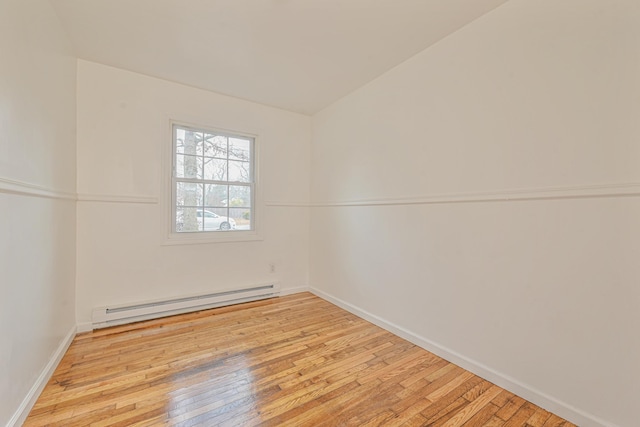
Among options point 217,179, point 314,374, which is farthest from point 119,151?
point 314,374

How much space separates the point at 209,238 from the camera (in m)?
3.08

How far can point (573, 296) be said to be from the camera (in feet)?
4.80

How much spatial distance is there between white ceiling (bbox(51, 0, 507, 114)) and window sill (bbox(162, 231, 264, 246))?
165 centimetres

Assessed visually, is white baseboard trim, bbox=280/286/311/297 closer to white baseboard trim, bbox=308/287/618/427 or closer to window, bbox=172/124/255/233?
window, bbox=172/124/255/233

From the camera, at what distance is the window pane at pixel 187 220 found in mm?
2973

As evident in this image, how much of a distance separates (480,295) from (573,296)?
50 centimetres

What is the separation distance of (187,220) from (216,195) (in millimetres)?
432

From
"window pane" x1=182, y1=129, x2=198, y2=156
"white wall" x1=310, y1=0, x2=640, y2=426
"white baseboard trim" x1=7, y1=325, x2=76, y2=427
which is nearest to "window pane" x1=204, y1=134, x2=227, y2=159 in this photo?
"window pane" x1=182, y1=129, x2=198, y2=156

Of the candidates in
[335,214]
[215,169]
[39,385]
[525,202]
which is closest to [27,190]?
[39,385]

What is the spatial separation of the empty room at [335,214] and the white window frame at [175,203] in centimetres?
3

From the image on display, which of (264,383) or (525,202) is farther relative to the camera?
(264,383)

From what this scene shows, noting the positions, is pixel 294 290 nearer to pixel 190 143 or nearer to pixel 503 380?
pixel 190 143

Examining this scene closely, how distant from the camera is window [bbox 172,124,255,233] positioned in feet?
9.78

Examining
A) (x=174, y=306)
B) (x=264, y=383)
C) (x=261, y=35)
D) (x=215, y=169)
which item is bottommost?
(x=264, y=383)
